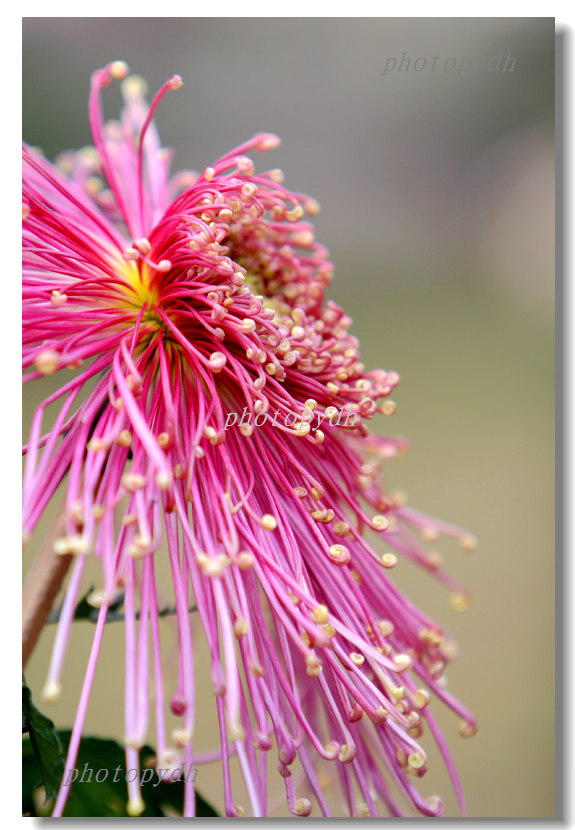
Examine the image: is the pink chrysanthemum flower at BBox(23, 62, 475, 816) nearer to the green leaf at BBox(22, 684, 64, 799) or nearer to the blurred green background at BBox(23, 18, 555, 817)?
the green leaf at BBox(22, 684, 64, 799)

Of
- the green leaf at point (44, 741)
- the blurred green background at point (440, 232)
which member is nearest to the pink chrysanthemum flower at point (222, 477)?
the green leaf at point (44, 741)

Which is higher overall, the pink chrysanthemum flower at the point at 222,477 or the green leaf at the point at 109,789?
the pink chrysanthemum flower at the point at 222,477

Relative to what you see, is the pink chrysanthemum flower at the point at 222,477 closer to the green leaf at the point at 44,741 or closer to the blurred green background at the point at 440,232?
the green leaf at the point at 44,741

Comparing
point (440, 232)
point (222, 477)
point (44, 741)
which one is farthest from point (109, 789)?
point (440, 232)

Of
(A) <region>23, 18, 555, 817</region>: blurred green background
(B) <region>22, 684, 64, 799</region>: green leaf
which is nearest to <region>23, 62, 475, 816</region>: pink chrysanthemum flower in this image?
(B) <region>22, 684, 64, 799</region>: green leaf

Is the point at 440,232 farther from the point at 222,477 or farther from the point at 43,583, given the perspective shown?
the point at 43,583
